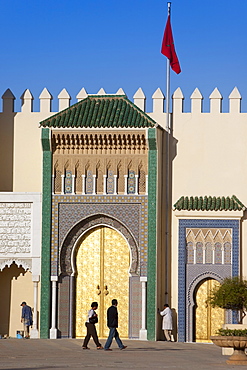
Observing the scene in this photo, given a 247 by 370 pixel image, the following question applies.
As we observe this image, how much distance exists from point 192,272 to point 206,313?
827 millimetres

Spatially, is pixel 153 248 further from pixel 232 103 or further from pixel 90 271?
pixel 232 103

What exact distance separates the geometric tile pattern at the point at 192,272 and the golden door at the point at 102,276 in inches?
40.4

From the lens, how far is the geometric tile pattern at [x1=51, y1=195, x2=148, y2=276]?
17.6 meters

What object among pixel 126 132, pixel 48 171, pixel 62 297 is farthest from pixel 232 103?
pixel 62 297

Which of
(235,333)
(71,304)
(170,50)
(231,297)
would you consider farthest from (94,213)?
(235,333)

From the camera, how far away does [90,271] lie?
17.8 meters

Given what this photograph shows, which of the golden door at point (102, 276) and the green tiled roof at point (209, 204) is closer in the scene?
the golden door at point (102, 276)

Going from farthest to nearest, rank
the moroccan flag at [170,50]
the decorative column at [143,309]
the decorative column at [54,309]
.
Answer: the moroccan flag at [170,50]
the decorative column at [54,309]
the decorative column at [143,309]

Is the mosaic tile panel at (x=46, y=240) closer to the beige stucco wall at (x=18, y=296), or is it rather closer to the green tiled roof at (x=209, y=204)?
the beige stucco wall at (x=18, y=296)

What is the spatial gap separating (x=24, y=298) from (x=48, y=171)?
8.32 feet

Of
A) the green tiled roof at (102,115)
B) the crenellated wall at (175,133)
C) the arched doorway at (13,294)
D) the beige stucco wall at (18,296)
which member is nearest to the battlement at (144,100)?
the crenellated wall at (175,133)

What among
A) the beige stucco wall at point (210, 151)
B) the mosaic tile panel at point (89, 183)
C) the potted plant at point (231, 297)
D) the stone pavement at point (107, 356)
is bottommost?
the stone pavement at point (107, 356)

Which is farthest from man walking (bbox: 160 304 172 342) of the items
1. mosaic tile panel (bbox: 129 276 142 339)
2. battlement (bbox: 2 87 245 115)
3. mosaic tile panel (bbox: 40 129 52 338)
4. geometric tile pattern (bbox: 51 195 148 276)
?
battlement (bbox: 2 87 245 115)

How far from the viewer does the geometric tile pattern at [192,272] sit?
17.7 m
